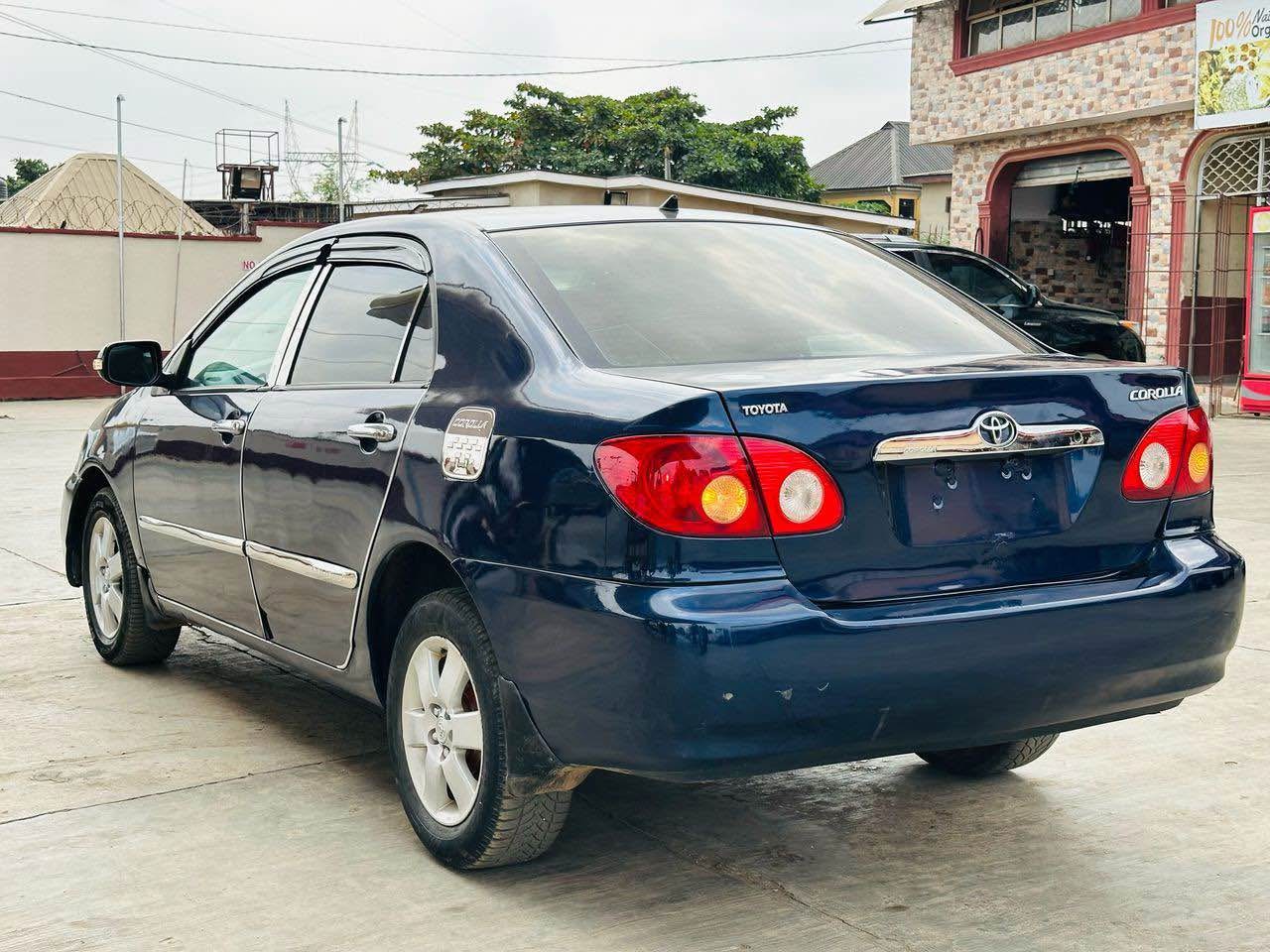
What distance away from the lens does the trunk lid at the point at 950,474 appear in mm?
3207

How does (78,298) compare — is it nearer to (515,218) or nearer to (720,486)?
(515,218)

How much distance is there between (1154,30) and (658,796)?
19.0 m

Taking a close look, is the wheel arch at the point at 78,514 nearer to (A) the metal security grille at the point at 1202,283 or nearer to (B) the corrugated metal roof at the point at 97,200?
(A) the metal security grille at the point at 1202,283

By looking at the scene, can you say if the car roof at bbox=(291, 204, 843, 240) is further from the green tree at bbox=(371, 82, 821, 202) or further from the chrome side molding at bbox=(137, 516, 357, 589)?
the green tree at bbox=(371, 82, 821, 202)

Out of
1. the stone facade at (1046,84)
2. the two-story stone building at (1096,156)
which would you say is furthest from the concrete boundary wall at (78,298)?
the two-story stone building at (1096,156)

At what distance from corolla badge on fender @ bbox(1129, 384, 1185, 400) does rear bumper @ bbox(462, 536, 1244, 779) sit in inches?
15.6

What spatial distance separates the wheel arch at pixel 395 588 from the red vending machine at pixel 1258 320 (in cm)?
1624

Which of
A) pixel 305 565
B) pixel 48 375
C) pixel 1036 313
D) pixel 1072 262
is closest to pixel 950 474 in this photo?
pixel 305 565

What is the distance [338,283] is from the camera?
462 cm

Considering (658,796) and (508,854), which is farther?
(658,796)

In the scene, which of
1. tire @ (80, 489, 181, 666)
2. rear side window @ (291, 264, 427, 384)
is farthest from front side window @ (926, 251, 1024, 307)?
rear side window @ (291, 264, 427, 384)

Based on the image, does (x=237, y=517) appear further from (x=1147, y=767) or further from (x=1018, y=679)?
(x=1147, y=767)

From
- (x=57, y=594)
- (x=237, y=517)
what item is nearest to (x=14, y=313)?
(x=57, y=594)

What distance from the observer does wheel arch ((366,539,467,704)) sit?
3.84 m
